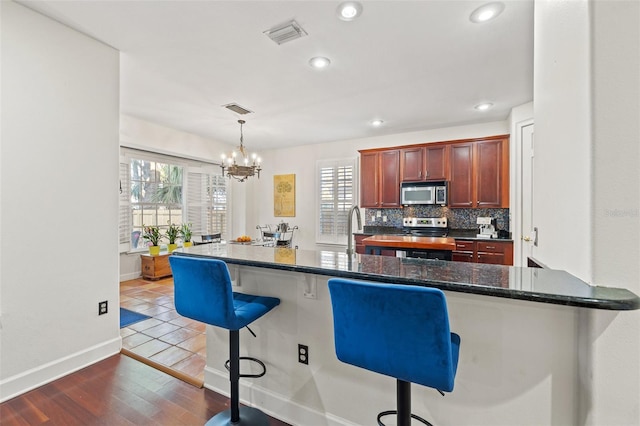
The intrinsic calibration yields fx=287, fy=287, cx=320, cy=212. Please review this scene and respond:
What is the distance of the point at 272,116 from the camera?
4500mm

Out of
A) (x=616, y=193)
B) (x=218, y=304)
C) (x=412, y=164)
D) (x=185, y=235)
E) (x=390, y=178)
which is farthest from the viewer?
(x=185, y=235)

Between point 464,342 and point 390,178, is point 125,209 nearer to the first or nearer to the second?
point 390,178

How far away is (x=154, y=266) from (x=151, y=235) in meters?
0.56

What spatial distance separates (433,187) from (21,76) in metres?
5.02

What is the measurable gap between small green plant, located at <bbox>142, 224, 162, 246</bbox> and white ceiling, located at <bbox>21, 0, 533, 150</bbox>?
1933mm

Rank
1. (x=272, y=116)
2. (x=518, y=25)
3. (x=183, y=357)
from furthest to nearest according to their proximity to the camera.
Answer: (x=272, y=116)
(x=183, y=357)
(x=518, y=25)

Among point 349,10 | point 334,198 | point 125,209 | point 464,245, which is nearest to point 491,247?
point 464,245

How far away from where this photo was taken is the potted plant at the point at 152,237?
504cm

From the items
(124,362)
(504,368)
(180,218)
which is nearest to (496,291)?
(504,368)

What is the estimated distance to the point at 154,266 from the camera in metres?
4.98

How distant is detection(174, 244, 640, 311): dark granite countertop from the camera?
0.90 meters

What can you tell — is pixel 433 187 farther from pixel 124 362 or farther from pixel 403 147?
pixel 124 362

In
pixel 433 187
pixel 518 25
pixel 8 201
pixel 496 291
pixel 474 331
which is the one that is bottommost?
pixel 474 331

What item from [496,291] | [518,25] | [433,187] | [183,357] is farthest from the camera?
[433,187]
